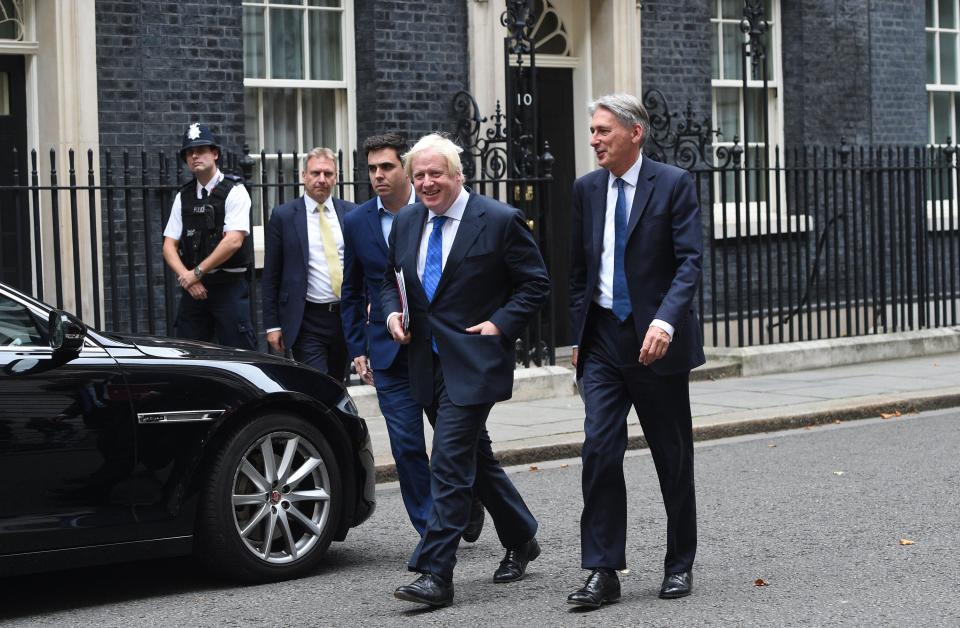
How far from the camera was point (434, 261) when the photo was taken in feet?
20.7

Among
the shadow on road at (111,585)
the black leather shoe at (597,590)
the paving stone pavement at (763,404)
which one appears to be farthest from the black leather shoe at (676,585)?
the paving stone pavement at (763,404)

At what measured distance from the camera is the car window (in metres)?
6.00

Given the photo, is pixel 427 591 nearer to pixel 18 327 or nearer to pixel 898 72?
pixel 18 327

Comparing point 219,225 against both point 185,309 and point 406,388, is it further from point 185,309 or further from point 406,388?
point 406,388

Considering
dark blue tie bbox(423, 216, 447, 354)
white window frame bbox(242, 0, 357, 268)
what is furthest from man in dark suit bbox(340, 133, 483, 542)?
white window frame bbox(242, 0, 357, 268)

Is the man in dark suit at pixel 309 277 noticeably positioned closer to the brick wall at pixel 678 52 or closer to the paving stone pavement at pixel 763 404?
the paving stone pavement at pixel 763 404

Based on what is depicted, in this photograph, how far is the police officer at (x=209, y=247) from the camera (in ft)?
30.1

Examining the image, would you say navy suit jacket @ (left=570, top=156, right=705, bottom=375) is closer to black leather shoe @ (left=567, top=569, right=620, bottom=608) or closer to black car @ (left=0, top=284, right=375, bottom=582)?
black leather shoe @ (left=567, top=569, right=620, bottom=608)

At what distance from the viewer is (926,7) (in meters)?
18.7

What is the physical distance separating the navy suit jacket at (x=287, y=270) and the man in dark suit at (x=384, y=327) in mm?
1062

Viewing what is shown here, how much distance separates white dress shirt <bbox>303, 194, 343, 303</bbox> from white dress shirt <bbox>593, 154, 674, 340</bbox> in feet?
8.23

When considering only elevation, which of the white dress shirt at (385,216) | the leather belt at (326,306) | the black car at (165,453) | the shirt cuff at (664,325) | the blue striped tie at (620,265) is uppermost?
the white dress shirt at (385,216)

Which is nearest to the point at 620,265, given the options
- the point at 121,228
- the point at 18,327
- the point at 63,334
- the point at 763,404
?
the point at 63,334

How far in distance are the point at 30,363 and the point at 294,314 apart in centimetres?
254
